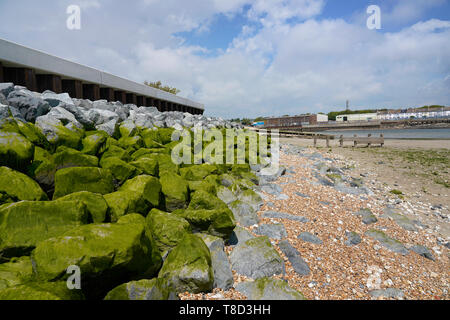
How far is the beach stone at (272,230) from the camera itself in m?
4.53

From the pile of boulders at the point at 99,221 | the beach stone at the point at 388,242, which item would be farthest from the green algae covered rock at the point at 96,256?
the beach stone at the point at 388,242

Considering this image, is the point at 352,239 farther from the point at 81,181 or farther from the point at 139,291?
the point at 81,181

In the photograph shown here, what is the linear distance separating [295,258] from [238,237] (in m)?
0.95

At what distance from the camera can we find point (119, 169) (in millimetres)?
4324

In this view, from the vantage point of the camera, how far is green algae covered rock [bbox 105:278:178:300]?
2.39 metres

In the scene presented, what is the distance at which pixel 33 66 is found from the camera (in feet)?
22.5

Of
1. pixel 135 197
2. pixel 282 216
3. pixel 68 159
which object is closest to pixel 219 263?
pixel 135 197

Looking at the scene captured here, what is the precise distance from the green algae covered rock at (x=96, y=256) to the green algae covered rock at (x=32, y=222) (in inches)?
12.3

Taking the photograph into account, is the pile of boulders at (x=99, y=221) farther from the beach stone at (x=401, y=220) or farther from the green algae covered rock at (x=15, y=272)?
the beach stone at (x=401, y=220)

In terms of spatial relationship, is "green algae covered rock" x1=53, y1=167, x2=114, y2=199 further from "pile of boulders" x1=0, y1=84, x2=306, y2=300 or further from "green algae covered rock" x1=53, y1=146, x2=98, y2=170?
"green algae covered rock" x1=53, y1=146, x2=98, y2=170

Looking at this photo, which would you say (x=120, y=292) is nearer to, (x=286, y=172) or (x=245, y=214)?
(x=245, y=214)

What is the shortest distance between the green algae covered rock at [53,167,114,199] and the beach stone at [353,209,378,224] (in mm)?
5420

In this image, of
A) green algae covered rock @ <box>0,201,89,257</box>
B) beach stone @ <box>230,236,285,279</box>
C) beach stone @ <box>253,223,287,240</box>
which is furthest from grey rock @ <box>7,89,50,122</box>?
beach stone @ <box>253,223,287,240</box>
